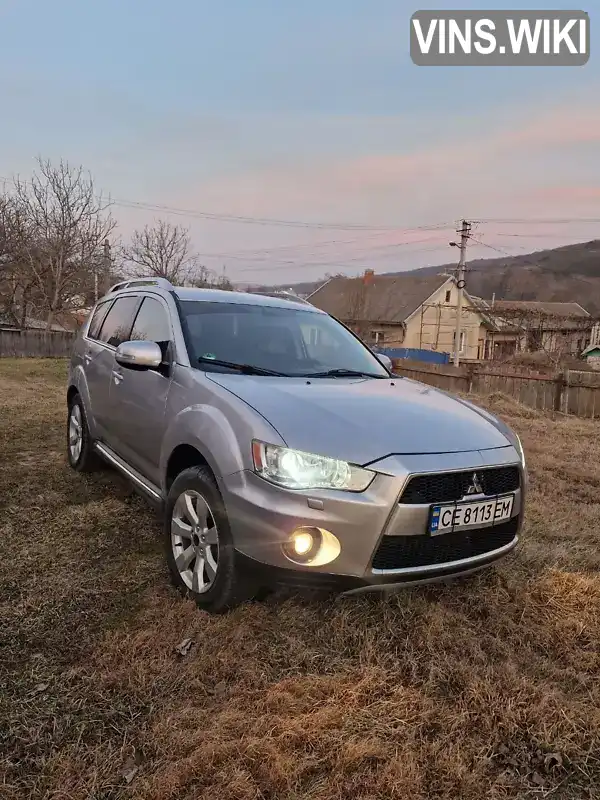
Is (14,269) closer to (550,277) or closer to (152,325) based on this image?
(152,325)

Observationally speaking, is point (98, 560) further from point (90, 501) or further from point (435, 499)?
point (435, 499)

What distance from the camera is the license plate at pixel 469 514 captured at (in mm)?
2385

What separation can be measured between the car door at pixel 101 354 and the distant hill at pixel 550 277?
220 ft

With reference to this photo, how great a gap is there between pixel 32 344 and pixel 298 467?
24422mm

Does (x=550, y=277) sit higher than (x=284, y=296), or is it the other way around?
(x=550, y=277)

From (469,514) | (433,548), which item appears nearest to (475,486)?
(469,514)

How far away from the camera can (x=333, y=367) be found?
3.63 meters

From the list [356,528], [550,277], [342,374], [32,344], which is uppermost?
[550,277]

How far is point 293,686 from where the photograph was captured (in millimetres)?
2219

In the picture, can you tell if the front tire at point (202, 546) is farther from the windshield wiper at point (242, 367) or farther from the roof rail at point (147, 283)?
the roof rail at point (147, 283)

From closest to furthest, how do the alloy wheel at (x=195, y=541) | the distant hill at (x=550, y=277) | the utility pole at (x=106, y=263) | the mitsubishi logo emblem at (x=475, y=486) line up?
the mitsubishi logo emblem at (x=475, y=486) < the alloy wheel at (x=195, y=541) < the utility pole at (x=106, y=263) < the distant hill at (x=550, y=277)

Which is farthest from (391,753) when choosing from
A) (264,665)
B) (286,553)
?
(286,553)

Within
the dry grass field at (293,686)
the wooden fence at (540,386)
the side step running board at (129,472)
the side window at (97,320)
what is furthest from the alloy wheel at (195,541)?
the wooden fence at (540,386)

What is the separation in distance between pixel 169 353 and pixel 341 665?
200 cm
